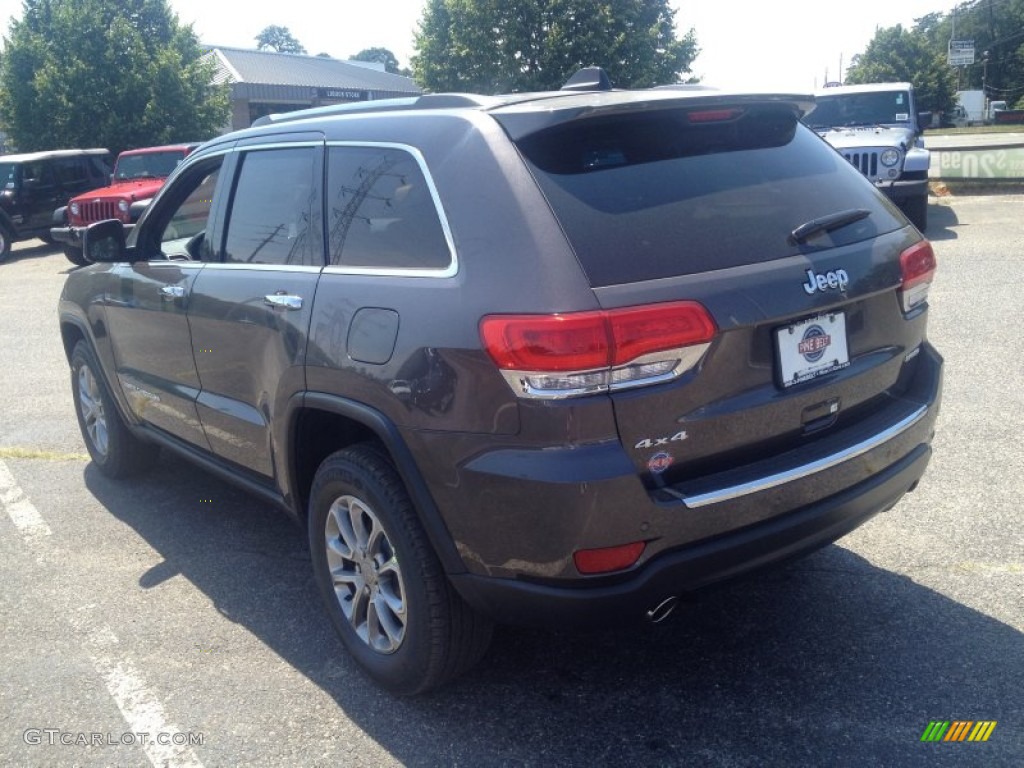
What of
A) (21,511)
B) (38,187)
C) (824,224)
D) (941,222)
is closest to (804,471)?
(824,224)

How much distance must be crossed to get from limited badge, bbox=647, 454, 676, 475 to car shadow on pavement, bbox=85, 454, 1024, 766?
0.50 m

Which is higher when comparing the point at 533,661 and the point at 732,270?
the point at 732,270

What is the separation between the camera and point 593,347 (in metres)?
2.52

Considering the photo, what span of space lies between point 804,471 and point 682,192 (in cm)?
89

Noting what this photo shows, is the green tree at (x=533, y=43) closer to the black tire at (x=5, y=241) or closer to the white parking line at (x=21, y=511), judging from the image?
the black tire at (x=5, y=241)

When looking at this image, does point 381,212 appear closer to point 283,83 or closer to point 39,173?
point 39,173

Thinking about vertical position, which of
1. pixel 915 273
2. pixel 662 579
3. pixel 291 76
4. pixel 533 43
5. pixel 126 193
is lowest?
pixel 662 579

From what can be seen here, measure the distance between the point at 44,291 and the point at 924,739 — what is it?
13.8m

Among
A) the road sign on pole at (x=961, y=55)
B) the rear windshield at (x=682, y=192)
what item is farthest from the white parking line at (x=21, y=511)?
the road sign on pole at (x=961, y=55)

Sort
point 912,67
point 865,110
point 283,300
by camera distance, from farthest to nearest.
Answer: point 912,67 → point 865,110 → point 283,300

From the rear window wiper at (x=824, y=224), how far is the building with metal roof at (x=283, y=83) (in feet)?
113

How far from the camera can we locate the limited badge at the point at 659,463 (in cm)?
262

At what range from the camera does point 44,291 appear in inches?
547

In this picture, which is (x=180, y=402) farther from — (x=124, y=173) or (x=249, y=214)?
(x=124, y=173)
